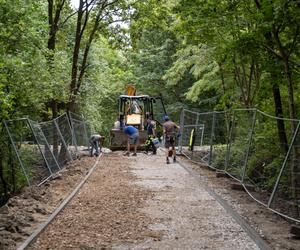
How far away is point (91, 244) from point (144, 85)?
1545 inches

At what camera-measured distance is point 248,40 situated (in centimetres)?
1120

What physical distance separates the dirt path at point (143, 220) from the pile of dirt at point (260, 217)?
33 cm

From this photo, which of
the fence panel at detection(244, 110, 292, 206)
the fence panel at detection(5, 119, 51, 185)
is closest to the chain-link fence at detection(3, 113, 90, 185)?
the fence panel at detection(5, 119, 51, 185)

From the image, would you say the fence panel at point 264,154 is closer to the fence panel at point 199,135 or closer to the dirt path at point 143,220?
the dirt path at point 143,220

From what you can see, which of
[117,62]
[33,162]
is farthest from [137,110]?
[117,62]

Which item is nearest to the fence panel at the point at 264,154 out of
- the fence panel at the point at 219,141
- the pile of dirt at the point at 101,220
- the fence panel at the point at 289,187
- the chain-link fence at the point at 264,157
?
the chain-link fence at the point at 264,157

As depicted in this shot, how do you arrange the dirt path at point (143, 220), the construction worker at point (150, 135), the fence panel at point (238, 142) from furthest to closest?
the construction worker at point (150, 135) < the fence panel at point (238, 142) < the dirt path at point (143, 220)

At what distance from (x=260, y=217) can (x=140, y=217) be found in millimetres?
2180

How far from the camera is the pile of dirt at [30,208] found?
24.5 feet

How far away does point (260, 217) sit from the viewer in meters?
9.09

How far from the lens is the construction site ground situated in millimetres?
7340

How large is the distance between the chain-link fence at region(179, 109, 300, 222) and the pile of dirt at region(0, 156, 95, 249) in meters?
4.08

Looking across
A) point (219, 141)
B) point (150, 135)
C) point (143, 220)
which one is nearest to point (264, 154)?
point (143, 220)

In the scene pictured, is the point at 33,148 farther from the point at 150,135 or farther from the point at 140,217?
Answer: the point at 150,135
